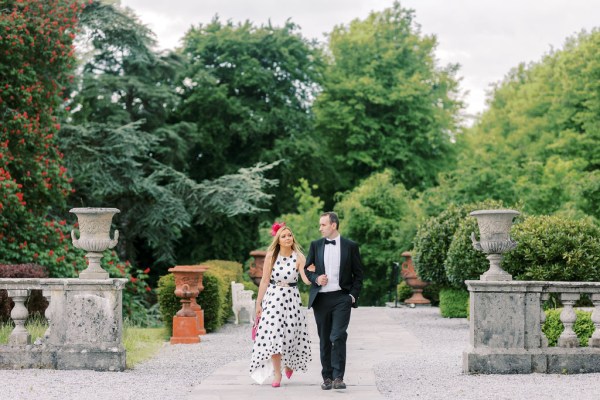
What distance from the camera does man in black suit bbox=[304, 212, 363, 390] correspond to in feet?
28.6

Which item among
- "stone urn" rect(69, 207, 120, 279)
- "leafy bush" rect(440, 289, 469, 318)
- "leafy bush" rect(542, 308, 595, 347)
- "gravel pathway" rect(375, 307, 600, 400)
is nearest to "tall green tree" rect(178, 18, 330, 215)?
"leafy bush" rect(440, 289, 469, 318)

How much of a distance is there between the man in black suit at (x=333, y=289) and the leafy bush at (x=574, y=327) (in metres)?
3.17

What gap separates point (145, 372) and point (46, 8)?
11.8m

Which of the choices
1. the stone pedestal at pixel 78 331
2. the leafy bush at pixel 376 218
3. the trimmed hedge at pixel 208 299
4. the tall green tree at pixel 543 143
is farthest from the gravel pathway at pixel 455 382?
the leafy bush at pixel 376 218

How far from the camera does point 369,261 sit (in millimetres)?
31000

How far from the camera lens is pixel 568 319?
33.4 feet

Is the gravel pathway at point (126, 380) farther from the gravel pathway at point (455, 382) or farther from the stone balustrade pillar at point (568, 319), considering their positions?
the stone balustrade pillar at point (568, 319)

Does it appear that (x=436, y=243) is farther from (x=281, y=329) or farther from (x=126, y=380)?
(x=126, y=380)

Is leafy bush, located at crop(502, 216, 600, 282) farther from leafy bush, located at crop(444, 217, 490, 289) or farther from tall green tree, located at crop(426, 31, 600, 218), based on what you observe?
tall green tree, located at crop(426, 31, 600, 218)

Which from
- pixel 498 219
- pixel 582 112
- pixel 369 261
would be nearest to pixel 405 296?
pixel 369 261

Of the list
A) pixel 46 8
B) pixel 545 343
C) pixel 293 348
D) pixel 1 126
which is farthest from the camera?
pixel 46 8

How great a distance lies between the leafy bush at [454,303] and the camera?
19.5 metres

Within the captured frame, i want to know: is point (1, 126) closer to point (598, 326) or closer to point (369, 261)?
point (598, 326)

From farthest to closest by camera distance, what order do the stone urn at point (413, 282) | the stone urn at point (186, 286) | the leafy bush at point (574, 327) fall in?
the stone urn at point (413, 282) < the stone urn at point (186, 286) < the leafy bush at point (574, 327)
